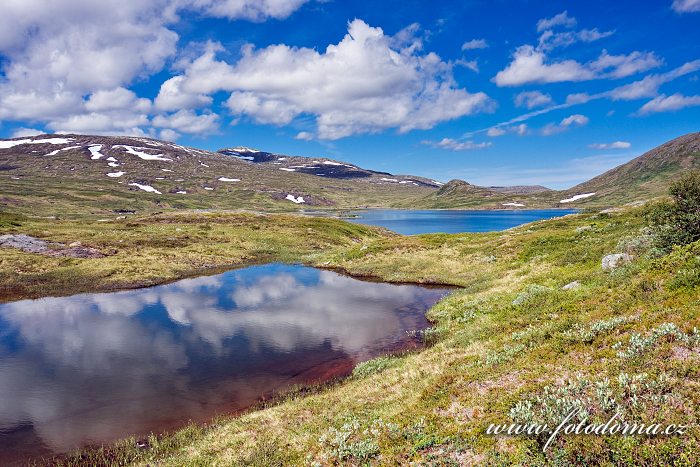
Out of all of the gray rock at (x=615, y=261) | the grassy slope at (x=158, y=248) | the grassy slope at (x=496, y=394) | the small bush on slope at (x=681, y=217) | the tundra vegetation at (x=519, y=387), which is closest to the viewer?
the grassy slope at (x=496, y=394)

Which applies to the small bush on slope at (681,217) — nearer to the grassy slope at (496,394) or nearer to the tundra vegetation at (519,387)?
the tundra vegetation at (519,387)

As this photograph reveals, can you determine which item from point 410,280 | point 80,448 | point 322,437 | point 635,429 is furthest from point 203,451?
point 410,280

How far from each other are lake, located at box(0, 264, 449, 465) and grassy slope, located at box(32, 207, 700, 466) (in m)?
2.74

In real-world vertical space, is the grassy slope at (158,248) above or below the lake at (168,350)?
above

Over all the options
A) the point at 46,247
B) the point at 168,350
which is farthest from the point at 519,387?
the point at 46,247

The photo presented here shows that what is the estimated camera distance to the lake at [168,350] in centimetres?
1722

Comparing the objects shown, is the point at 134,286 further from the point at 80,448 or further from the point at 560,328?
the point at 560,328

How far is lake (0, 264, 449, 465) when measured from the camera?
17.2 m

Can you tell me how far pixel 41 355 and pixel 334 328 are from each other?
65.9 feet

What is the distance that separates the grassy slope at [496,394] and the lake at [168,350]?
9.00 feet

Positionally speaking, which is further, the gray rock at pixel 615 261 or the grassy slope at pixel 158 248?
the grassy slope at pixel 158 248

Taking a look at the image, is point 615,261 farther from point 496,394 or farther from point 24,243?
point 24,243

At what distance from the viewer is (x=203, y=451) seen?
526 inches

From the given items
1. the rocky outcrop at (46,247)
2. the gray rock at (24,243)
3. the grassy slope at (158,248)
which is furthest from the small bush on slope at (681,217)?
the gray rock at (24,243)
